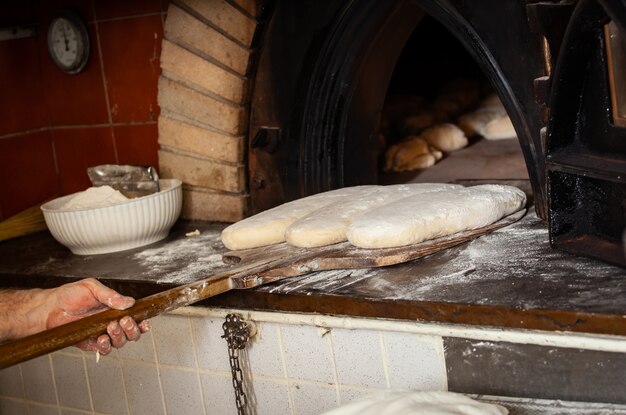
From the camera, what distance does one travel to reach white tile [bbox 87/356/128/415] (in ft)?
6.47

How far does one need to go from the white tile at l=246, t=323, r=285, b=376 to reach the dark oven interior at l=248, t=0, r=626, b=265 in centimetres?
60

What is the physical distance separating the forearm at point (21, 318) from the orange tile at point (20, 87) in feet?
3.48

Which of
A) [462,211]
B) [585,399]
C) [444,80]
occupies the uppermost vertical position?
[444,80]

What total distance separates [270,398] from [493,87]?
2.96 ft

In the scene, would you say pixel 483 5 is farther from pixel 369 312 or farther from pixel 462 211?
pixel 369 312

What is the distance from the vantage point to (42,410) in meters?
2.16

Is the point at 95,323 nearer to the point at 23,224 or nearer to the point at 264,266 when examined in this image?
the point at 264,266

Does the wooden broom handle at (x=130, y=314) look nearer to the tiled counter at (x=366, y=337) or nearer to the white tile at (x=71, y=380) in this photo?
the tiled counter at (x=366, y=337)

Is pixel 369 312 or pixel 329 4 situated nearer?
pixel 369 312

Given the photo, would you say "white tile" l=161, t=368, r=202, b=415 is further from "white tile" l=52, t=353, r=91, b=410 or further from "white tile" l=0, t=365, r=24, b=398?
"white tile" l=0, t=365, r=24, b=398

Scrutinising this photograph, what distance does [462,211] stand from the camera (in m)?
1.67

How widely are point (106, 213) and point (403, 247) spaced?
819 mm

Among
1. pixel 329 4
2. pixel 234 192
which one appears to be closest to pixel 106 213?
pixel 234 192

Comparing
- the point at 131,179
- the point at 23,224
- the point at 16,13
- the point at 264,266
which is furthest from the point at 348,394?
the point at 16,13
